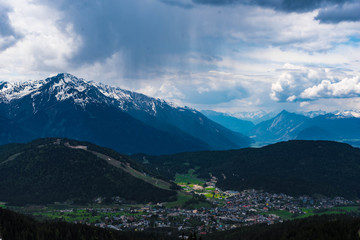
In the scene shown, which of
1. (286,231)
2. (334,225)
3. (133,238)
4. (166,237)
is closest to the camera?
(334,225)

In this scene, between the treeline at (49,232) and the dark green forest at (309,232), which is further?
the treeline at (49,232)

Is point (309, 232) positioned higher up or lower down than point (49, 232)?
lower down

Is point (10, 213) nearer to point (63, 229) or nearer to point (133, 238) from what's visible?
point (63, 229)

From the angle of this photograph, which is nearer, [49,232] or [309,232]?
[309,232]

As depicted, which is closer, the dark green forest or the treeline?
the dark green forest

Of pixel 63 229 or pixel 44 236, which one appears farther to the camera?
pixel 63 229

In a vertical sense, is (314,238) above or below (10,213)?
below

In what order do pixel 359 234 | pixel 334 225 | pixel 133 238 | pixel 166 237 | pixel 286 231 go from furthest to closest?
pixel 166 237, pixel 133 238, pixel 286 231, pixel 334 225, pixel 359 234

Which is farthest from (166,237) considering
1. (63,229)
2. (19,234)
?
(19,234)
